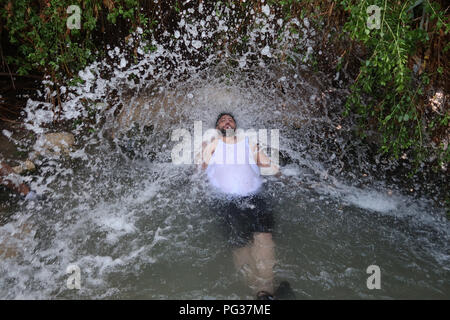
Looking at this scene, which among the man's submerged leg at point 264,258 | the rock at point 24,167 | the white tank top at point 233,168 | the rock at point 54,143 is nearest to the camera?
the man's submerged leg at point 264,258

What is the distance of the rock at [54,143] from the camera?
15.5 ft

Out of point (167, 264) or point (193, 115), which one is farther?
point (193, 115)

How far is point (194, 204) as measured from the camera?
13.9 feet

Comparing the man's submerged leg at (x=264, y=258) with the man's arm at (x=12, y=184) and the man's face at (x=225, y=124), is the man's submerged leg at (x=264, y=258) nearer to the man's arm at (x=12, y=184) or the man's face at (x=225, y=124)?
the man's face at (x=225, y=124)

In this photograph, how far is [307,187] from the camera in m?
4.53

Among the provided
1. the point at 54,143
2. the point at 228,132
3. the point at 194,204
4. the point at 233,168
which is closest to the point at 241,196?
the point at 233,168

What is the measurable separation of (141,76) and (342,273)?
423 cm

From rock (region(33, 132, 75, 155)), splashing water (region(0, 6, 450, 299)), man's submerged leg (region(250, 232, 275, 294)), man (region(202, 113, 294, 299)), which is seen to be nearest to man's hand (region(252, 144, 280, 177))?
man (region(202, 113, 294, 299))

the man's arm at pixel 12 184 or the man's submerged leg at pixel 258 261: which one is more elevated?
the man's arm at pixel 12 184

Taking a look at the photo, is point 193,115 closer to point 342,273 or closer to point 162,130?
point 162,130

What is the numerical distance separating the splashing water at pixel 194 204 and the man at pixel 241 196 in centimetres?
15

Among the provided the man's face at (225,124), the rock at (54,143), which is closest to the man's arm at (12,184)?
the rock at (54,143)

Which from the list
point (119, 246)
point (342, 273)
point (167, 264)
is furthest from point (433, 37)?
point (119, 246)
